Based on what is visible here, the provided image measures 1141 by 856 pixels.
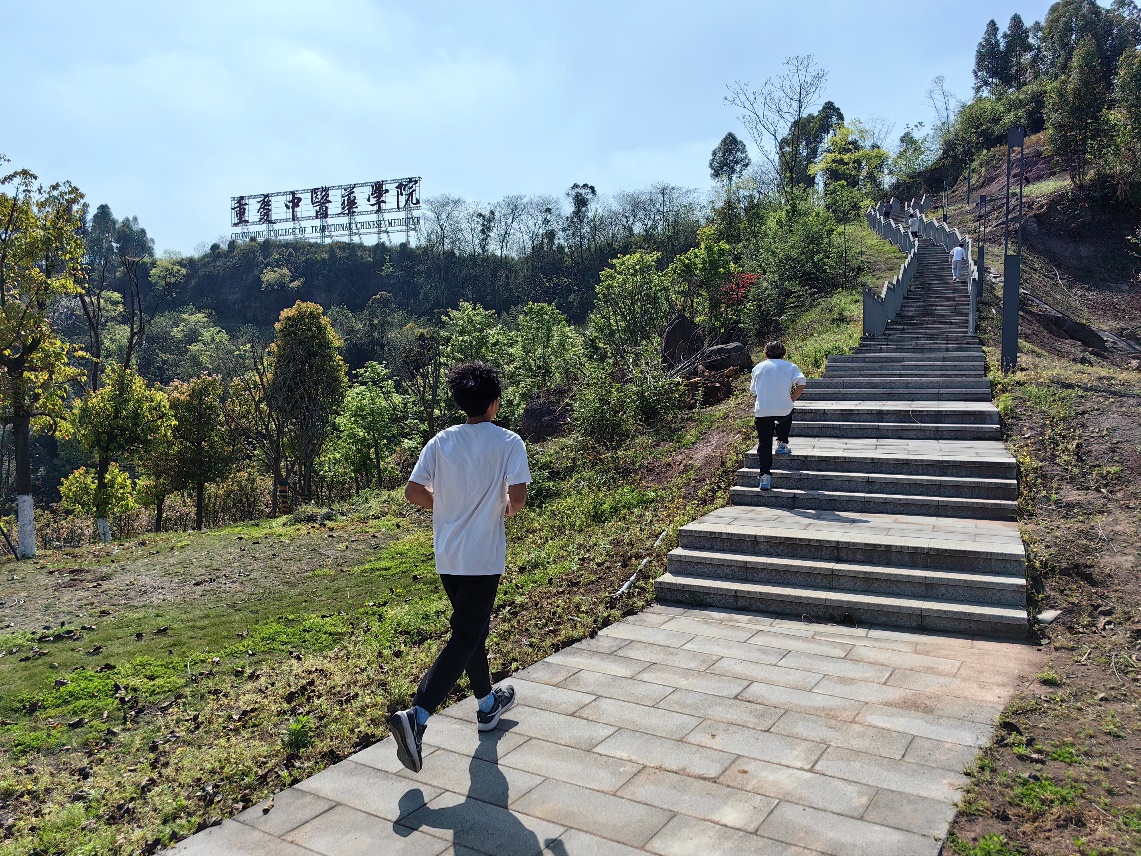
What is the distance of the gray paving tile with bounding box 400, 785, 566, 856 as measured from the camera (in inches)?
119

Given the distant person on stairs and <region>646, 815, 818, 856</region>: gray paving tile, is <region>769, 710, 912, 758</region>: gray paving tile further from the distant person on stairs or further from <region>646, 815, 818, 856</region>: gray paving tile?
the distant person on stairs

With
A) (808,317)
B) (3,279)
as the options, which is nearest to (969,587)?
(808,317)

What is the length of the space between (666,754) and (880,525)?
13.4 ft

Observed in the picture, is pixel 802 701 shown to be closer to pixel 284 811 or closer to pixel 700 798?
pixel 700 798

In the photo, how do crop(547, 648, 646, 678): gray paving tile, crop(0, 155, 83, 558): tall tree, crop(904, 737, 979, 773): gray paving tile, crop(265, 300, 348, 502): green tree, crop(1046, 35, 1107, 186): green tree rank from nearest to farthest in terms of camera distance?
crop(904, 737, 979, 773): gray paving tile < crop(547, 648, 646, 678): gray paving tile < crop(0, 155, 83, 558): tall tree < crop(265, 300, 348, 502): green tree < crop(1046, 35, 1107, 186): green tree

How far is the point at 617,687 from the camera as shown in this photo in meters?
4.59

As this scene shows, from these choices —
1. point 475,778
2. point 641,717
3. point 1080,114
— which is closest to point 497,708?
point 475,778

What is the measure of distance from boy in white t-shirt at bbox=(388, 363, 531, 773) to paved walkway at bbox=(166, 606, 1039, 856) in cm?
42

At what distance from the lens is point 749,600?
20.2 feet

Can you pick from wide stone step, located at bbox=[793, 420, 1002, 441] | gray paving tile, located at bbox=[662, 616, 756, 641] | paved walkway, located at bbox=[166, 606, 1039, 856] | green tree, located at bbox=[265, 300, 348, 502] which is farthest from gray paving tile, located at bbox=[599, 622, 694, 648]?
green tree, located at bbox=[265, 300, 348, 502]

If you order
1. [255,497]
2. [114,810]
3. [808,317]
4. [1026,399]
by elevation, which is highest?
[808,317]

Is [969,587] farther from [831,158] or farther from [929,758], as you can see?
[831,158]

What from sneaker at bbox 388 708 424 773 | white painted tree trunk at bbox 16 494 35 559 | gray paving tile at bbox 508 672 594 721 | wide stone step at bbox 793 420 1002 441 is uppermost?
wide stone step at bbox 793 420 1002 441

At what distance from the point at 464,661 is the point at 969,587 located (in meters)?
3.93
